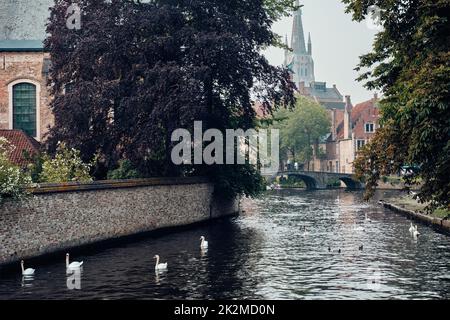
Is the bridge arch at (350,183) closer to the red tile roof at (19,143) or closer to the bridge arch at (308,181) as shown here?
the bridge arch at (308,181)

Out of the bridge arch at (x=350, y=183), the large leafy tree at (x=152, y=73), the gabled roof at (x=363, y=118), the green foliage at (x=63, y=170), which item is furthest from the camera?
the gabled roof at (x=363, y=118)

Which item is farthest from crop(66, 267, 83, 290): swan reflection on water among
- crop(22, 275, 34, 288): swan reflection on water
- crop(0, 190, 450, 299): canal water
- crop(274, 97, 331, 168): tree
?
crop(274, 97, 331, 168): tree

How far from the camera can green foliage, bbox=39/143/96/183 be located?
105ft

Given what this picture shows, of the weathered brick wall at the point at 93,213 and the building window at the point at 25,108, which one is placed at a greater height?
the building window at the point at 25,108

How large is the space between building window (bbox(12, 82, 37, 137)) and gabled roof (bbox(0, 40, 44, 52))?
258cm

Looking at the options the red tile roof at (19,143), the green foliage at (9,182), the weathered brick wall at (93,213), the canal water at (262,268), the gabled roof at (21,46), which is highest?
the gabled roof at (21,46)

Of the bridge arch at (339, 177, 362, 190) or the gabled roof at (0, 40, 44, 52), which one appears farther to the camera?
the bridge arch at (339, 177, 362, 190)

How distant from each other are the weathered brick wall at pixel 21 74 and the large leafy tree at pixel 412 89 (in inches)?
1091

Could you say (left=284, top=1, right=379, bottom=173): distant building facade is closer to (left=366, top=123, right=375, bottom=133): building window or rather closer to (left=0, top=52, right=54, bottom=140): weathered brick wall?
(left=366, top=123, right=375, bottom=133): building window

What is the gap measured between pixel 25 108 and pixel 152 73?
59.3 ft

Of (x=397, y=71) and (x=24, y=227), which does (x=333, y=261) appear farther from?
(x=24, y=227)

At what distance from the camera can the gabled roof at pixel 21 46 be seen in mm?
49312

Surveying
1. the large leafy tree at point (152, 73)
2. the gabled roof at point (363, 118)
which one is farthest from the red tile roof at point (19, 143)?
the gabled roof at point (363, 118)
